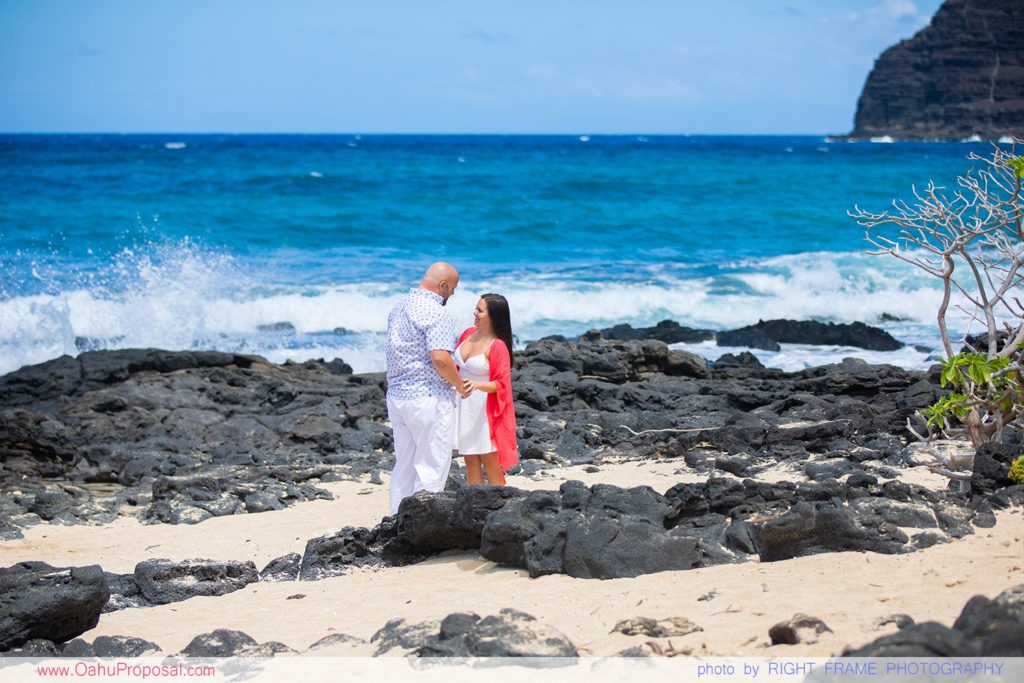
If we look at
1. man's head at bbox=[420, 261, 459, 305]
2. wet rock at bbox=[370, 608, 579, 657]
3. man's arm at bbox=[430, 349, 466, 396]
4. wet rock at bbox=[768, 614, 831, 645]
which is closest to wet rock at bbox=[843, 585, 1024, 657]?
wet rock at bbox=[768, 614, 831, 645]

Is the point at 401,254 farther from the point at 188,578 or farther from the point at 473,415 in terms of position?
the point at 188,578

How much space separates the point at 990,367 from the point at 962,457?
72cm

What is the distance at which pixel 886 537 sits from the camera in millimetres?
4859

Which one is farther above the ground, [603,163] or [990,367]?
[603,163]

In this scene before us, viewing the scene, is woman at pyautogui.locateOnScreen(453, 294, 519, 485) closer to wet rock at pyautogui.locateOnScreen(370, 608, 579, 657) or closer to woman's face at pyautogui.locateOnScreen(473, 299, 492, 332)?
woman's face at pyautogui.locateOnScreen(473, 299, 492, 332)

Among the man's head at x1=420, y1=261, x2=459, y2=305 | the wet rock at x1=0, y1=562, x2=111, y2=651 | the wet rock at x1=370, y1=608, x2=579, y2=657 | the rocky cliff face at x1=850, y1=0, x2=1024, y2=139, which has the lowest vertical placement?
the wet rock at x1=0, y1=562, x2=111, y2=651

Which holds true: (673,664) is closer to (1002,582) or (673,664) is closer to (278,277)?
(1002,582)

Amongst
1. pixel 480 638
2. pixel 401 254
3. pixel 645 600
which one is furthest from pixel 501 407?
pixel 401 254

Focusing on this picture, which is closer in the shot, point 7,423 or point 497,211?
point 7,423

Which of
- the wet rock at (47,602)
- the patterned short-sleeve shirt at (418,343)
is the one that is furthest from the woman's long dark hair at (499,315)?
the wet rock at (47,602)

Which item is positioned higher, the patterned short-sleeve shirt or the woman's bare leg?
the patterned short-sleeve shirt

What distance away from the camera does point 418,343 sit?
586 centimetres

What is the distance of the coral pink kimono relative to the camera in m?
6.10

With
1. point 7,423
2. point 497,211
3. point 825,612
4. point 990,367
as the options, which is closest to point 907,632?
point 825,612
